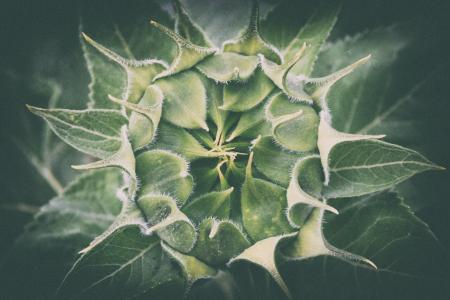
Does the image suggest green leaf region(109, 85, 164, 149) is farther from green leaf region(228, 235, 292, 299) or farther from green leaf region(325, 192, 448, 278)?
green leaf region(325, 192, 448, 278)

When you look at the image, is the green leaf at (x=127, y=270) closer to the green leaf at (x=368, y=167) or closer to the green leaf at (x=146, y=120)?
the green leaf at (x=146, y=120)

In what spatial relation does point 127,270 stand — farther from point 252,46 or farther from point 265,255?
point 252,46

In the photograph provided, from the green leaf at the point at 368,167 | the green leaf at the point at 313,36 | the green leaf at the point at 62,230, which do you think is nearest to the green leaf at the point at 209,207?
the green leaf at the point at 368,167

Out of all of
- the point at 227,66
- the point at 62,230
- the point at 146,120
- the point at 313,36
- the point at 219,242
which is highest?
the point at 313,36

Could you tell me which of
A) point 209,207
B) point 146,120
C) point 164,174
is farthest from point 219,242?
point 146,120

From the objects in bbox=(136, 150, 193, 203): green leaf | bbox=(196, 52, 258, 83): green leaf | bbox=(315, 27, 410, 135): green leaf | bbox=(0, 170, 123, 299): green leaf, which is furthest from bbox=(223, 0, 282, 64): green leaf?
bbox=(0, 170, 123, 299): green leaf

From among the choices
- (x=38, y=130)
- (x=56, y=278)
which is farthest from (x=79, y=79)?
(x=56, y=278)
